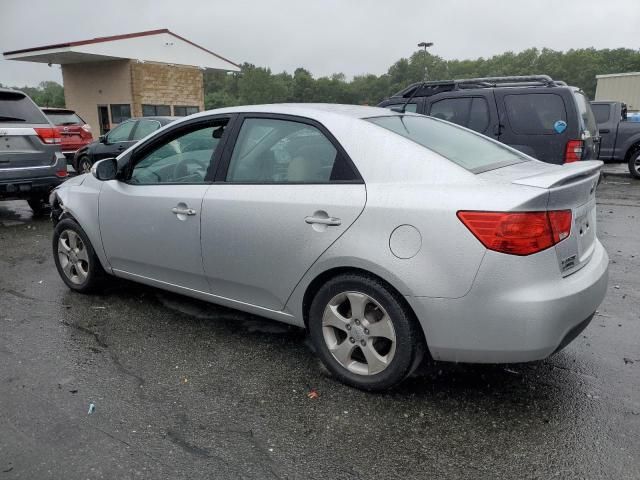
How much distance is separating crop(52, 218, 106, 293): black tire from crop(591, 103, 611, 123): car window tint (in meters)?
12.8

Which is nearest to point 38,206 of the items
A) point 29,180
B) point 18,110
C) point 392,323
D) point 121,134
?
point 29,180

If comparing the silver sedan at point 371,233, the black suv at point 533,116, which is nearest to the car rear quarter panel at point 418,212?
the silver sedan at point 371,233

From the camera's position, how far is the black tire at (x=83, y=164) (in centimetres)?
1375

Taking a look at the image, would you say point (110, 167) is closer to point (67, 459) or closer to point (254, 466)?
point (67, 459)

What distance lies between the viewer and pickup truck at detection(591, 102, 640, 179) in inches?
504

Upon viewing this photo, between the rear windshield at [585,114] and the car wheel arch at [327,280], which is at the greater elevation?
the rear windshield at [585,114]

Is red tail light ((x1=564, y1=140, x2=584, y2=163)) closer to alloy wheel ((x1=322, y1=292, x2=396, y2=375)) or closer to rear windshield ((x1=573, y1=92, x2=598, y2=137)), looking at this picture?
rear windshield ((x1=573, y1=92, x2=598, y2=137))

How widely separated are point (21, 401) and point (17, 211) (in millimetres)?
7716

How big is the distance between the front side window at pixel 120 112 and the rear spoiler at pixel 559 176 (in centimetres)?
2492

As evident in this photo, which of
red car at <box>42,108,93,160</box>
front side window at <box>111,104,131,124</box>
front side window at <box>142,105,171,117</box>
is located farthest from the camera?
front side window at <box>142,105,171,117</box>

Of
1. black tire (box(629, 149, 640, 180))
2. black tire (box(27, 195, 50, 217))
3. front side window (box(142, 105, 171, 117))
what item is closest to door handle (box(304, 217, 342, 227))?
black tire (box(27, 195, 50, 217))

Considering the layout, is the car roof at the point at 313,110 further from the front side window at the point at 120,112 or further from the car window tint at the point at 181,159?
the front side window at the point at 120,112

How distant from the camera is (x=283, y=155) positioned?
3.27 m

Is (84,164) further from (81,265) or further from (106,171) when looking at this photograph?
(106,171)
